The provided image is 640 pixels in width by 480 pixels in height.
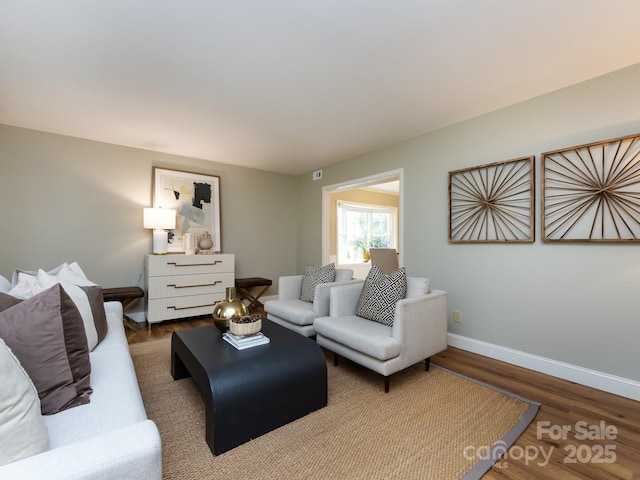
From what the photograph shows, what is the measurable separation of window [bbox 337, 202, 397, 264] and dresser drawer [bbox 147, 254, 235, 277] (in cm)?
269

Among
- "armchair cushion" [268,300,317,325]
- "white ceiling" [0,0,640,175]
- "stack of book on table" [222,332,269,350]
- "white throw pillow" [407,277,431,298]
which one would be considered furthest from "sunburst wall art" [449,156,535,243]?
"stack of book on table" [222,332,269,350]

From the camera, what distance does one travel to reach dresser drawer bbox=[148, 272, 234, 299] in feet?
11.9

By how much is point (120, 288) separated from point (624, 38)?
498 cm

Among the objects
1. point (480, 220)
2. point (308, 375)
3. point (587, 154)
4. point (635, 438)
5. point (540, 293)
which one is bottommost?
point (635, 438)

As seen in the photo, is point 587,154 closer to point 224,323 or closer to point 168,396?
point 224,323

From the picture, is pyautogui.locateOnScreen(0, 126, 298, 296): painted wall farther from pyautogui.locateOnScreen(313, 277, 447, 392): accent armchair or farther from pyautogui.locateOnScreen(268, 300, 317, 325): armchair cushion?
pyautogui.locateOnScreen(313, 277, 447, 392): accent armchair

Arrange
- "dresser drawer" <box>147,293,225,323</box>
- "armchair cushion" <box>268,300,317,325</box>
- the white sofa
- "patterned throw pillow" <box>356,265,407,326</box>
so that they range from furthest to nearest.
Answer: "dresser drawer" <box>147,293,225,323</box> → "armchair cushion" <box>268,300,317,325</box> → "patterned throw pillow" <box>356,265,407,326</box> → the white sofa

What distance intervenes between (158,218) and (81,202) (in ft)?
2.85

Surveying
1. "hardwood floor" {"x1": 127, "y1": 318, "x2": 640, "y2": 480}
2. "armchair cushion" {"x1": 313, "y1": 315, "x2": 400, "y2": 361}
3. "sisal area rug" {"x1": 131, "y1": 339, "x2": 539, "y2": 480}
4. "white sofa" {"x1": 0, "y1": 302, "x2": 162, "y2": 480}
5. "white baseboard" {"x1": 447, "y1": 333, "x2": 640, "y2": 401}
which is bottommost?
"hardwood floor" {"x1": 127, "y1": 318, "x2": 640, "y2": 480}

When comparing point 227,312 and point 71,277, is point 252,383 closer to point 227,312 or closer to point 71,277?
point 227,312

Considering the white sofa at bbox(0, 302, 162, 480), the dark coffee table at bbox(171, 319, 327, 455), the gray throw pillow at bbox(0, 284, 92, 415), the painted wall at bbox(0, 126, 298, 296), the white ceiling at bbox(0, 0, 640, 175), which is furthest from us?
the painted wall at bbox(0, 126, 298, 296)

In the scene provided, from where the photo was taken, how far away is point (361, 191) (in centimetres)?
628

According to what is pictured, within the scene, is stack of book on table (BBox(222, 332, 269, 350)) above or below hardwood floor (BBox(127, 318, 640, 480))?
above

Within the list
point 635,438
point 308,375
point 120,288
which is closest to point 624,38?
point 635,438
